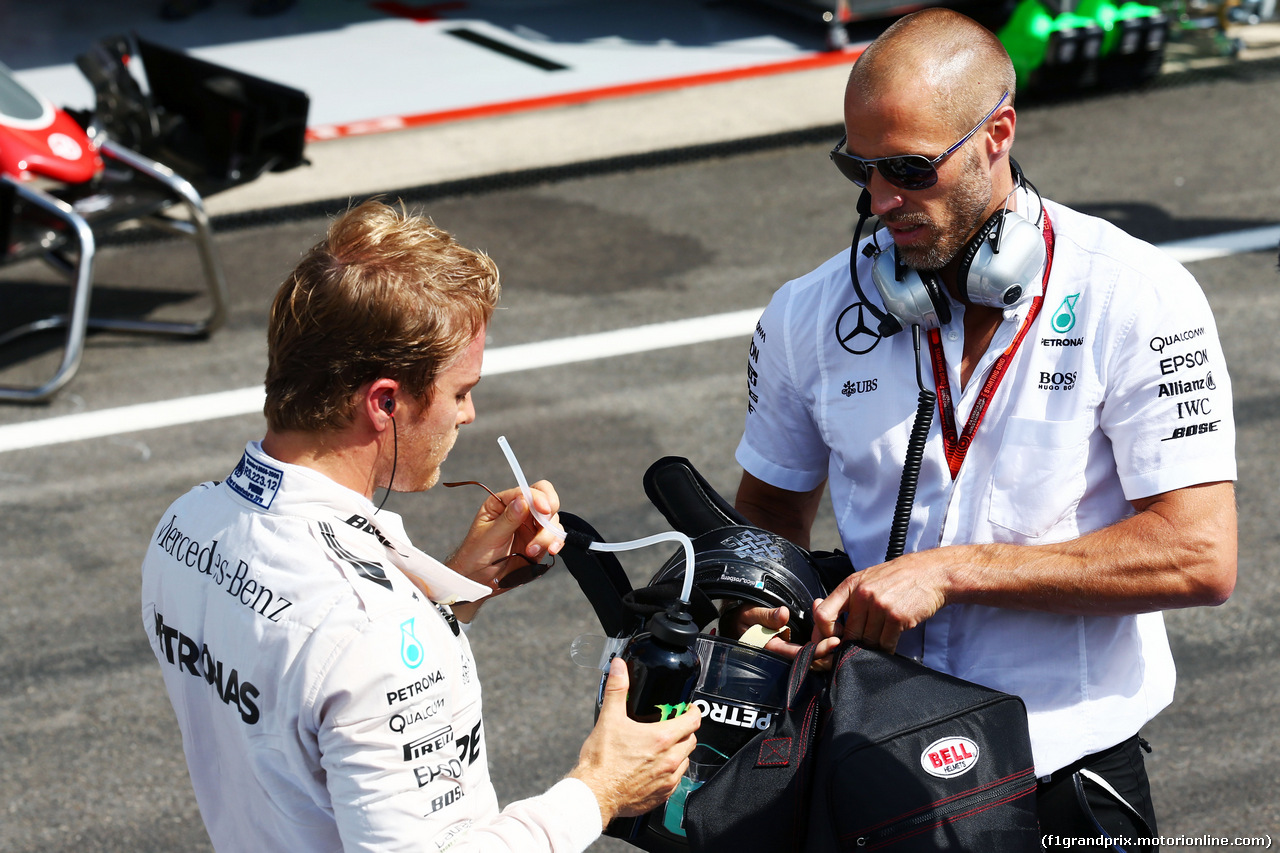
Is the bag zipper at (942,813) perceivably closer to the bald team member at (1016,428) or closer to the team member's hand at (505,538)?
the bald team member at (1016,428)

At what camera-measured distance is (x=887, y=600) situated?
98.3 inches

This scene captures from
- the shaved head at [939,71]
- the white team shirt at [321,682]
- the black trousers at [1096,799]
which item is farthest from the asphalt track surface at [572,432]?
the shaved head at [939,71]

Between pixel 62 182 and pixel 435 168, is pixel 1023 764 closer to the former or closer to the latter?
pixel 62 182

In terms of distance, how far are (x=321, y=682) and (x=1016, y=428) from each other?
1.48 metres

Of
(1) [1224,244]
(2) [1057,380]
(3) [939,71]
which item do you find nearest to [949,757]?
(2) [1057,380]

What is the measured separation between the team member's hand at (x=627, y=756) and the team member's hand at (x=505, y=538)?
1.30ft

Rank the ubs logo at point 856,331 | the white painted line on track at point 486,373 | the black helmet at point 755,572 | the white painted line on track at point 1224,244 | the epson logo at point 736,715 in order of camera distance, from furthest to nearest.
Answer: the white painted line on track at point 1224,244 → the white painted line on track at point 486,373 → the ubs logo at point 856,331 → the black helmet at point 755,572 → the epson logo at point 736,715

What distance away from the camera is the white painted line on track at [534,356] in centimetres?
676

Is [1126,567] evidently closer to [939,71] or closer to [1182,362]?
[1182,362]

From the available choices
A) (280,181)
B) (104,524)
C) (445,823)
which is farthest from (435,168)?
(445,823)

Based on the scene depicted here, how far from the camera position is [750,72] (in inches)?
495

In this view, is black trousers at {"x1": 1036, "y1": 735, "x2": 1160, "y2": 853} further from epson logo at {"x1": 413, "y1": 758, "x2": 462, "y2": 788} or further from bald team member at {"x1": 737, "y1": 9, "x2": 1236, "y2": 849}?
epson logo at {"x1": 413, "y1": 758, "x2": 462, "y2": 788}

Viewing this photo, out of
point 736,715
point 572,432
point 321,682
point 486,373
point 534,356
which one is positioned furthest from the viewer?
point 534,356

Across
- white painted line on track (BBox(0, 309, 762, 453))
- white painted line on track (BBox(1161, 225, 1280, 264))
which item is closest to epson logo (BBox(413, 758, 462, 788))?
white painted line on track (BBox(0, 309, 762, 453))
